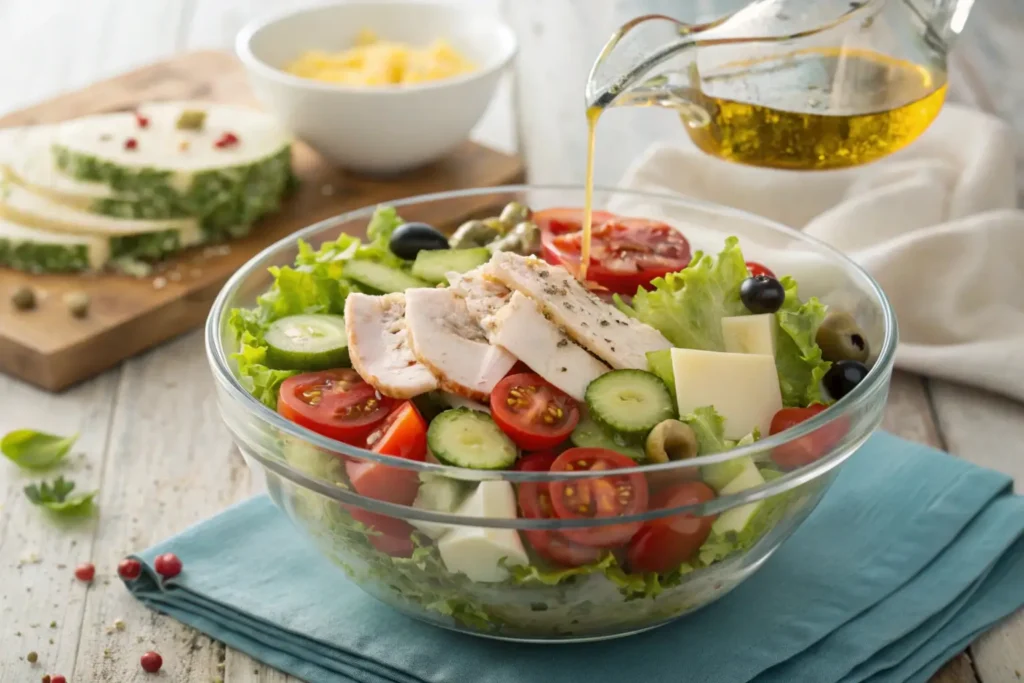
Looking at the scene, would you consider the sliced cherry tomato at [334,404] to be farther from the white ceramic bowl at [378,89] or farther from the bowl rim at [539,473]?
the white ceramic bowl at [378,89]

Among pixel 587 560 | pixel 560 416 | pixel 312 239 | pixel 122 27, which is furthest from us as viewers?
pixel 122 27

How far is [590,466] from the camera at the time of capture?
237 centimetres

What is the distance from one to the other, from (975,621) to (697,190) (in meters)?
2.08

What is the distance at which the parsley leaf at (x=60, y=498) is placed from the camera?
3.18m

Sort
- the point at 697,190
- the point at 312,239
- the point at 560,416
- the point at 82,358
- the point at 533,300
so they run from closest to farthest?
the point at 560,416 → the point at 533,300 → the point at 312,239 → the point at 82,358 → the point at 697,190

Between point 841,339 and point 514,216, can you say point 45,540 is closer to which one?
point 514,216

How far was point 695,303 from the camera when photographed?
9.34 ft

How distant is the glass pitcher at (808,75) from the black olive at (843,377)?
726mm

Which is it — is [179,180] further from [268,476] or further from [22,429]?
[268,476]

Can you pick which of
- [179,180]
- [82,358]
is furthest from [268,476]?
[179,180]

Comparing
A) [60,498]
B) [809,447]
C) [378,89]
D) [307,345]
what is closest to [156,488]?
[60,498]

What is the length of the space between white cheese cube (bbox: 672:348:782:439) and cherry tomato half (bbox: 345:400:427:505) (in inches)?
20.7

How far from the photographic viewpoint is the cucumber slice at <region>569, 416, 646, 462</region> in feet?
8.04

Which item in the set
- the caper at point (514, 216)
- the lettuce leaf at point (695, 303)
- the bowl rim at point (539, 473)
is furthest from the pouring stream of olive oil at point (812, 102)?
the bowl rim at point (539, 473)
